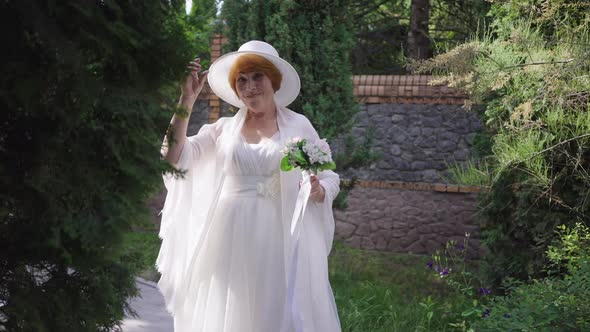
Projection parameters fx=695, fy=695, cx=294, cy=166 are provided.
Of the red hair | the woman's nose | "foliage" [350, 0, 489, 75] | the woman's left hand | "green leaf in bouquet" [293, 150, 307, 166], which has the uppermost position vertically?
"foliage" [350, 0, 489, 75]

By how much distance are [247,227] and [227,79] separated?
3.55 ft

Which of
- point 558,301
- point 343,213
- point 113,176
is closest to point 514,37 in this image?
point 558,301

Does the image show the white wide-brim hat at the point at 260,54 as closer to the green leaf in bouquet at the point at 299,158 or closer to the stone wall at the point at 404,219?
the green leaf in bouquet at the point at 299,158

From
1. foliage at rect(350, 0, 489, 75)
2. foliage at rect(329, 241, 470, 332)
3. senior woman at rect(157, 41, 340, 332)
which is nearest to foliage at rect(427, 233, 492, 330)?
foliage at rect(329, 241, 470, 332)

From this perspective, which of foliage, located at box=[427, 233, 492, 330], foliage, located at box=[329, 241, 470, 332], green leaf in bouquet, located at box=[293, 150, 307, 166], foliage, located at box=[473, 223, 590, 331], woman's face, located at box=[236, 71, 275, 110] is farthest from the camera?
foliage, located at box=[329, 241, 470, 332]

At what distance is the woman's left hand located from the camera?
428cm

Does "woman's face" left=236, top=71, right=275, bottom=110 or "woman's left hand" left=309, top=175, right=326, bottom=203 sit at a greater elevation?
"woman's face" left=236, top=71, right=275, bottom=110

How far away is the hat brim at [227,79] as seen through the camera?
14.7ft

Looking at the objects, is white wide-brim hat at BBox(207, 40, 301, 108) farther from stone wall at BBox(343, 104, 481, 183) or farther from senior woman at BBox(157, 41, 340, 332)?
stone wall at BBox(343, 104, 481, 183)

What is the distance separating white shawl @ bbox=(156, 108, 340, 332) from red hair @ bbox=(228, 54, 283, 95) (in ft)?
0.84

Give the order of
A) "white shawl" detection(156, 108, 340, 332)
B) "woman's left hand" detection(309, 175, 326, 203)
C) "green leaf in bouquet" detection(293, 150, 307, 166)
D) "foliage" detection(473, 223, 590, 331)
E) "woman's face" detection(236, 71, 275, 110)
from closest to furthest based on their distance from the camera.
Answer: "foliage" detection(473, 223, 590, 331), "green leaf in bouquet" detection(293, 150, 307, 166), "white shawl" detection(156, 108, 340, 332), "woman's left hand" detection(309, 175, 326, 203), "woman's face" detection(236, 71, 275, 110)

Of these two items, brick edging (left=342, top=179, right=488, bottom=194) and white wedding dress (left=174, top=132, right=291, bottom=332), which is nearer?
white wedding dress (left=174, top=132, right=291, bottom=332)

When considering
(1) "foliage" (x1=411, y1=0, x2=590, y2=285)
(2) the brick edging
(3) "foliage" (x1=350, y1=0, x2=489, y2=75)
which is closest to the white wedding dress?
(1) "foliage" (x1=411, y1=0, x2=590, y2=285)

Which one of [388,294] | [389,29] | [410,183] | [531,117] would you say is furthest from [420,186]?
[389,29]
